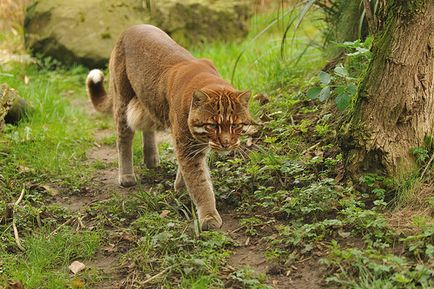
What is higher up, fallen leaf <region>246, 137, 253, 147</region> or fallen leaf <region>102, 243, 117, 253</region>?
fallen leaf <region>246, 137, 253, 147</region>

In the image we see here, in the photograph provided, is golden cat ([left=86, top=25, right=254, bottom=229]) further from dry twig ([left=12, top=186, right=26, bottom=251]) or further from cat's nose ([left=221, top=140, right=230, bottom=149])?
dry twig ([left=12, top=186, right=26, bottom=251])

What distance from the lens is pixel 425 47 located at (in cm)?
492

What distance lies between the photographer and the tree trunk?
16.1 feet

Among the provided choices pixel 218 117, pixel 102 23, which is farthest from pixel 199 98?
pixel 102 23

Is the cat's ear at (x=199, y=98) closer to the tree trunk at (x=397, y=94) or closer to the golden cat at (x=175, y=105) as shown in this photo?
the golden cat at (x=175, y=105)

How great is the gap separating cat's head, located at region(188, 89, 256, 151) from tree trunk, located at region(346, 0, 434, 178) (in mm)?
812

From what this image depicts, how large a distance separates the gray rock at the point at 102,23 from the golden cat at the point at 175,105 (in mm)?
3212

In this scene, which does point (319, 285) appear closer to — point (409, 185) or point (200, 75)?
point (409, 185)

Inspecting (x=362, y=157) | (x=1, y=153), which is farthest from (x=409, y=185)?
(x=1, y=153)

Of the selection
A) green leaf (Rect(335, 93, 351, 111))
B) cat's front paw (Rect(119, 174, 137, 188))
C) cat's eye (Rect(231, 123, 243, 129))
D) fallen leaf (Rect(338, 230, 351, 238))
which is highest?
green leaf (Rect(335, 93, 351, 111))

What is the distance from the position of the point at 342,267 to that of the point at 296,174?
1450mm

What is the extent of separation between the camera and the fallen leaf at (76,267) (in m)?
4.93

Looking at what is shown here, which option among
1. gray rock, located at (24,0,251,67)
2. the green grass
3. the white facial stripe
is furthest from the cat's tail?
gray rock, located at (24,0,251,67)

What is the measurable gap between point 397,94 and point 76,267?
94.7 inches
